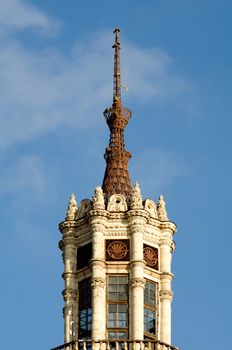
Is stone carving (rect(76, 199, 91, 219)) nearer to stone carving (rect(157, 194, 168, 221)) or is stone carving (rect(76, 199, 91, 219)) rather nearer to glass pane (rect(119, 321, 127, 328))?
stone carving (rect(157, 194, 168, 221))

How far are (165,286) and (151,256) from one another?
5.47 ft

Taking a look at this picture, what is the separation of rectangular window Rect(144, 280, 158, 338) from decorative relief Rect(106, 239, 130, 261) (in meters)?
1.76

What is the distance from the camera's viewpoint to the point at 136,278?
244 ft

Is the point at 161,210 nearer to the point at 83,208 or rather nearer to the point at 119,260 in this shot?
the point at 83,208

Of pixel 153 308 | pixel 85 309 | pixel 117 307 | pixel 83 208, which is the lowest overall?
pixel 117 307

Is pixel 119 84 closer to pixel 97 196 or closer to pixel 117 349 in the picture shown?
pixel 97 196

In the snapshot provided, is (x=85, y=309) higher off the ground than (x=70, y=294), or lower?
lower

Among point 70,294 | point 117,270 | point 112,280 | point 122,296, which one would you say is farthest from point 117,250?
point 70,294

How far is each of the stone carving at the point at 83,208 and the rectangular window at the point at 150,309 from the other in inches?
201

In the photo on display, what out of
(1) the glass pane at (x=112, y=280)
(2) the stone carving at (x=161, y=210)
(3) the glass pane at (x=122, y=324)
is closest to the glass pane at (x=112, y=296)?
(1) the glass pane at (x=112, y=280)

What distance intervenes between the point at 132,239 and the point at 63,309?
16.2ft

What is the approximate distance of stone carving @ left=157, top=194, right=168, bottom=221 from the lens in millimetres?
77812

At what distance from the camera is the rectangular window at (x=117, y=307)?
73.2 m

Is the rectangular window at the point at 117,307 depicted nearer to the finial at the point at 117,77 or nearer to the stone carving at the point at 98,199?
the stone carving at the point at 98,199
